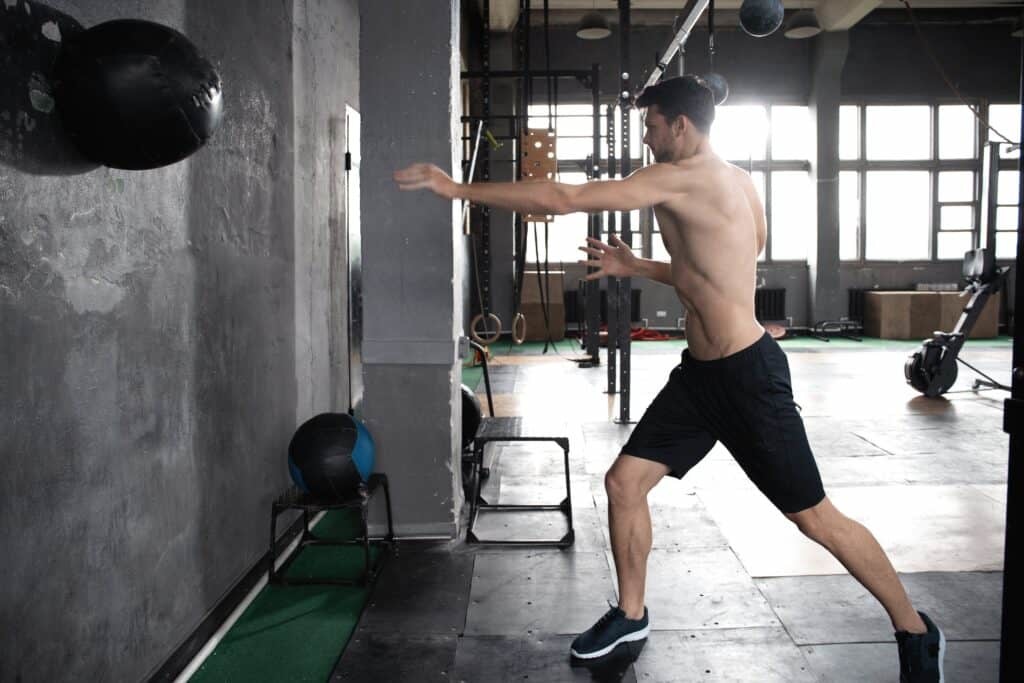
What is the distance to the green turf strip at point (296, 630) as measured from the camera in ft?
7.88

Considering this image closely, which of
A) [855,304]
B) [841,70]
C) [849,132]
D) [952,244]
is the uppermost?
[841,70]

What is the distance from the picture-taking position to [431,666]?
242 cm

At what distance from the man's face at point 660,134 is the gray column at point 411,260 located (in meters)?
1.21

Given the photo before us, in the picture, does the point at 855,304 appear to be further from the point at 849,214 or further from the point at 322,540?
the point at 322,540

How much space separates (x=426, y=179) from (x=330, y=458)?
125cm

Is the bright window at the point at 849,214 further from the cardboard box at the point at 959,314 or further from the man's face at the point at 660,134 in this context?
the man's face at the point at 660,134

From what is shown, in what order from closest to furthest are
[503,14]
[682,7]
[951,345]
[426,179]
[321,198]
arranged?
[426,179] → [321,198] → [951,345] → [503,14] → [682,7]

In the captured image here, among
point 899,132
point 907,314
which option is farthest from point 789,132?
point 907,314

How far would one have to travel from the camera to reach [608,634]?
247 centimetres

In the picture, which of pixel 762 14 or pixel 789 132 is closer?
pixel 762 14

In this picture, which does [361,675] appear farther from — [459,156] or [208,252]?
[459,156]

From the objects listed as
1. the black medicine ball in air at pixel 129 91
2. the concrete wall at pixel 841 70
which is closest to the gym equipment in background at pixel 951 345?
the concrete wall at pixel 841 70

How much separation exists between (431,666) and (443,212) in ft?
5.93

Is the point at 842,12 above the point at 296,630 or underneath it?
above
